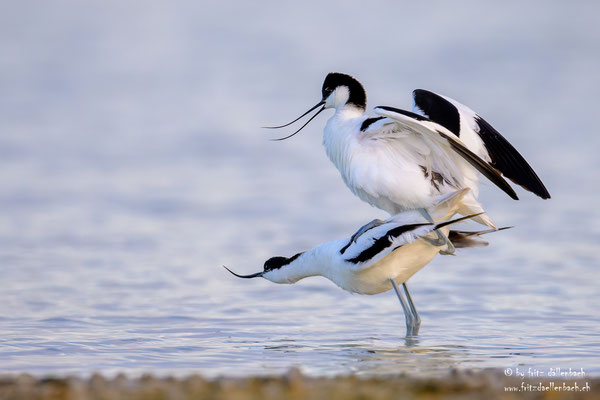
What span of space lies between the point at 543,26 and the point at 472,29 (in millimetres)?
1613

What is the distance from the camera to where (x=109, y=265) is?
1029 cm

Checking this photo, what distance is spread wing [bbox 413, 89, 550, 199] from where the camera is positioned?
729 centimetres

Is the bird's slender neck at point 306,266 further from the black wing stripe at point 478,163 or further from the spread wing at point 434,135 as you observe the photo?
the black wing stripe at point 478,163

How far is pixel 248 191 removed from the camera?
13.9 m

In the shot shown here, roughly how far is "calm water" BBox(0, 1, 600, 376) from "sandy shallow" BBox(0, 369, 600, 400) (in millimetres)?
1156

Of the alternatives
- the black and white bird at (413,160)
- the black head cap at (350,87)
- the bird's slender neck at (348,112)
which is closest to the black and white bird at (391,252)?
the black and white bird at (413,160)

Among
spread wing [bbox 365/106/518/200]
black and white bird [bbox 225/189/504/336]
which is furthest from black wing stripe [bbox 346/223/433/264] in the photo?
spread wing [bbox 365/106/518/200]

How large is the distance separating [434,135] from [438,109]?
90 centimetres

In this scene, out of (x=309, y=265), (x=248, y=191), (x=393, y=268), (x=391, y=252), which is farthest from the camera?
(x=248, y=191)

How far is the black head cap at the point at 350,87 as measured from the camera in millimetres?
7934

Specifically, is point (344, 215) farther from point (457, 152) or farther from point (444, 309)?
point (457, 152)

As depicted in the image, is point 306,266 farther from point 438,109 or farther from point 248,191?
point 248,191

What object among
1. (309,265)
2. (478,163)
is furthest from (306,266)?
(478,163)

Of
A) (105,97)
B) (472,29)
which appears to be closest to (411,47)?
(472,29)
